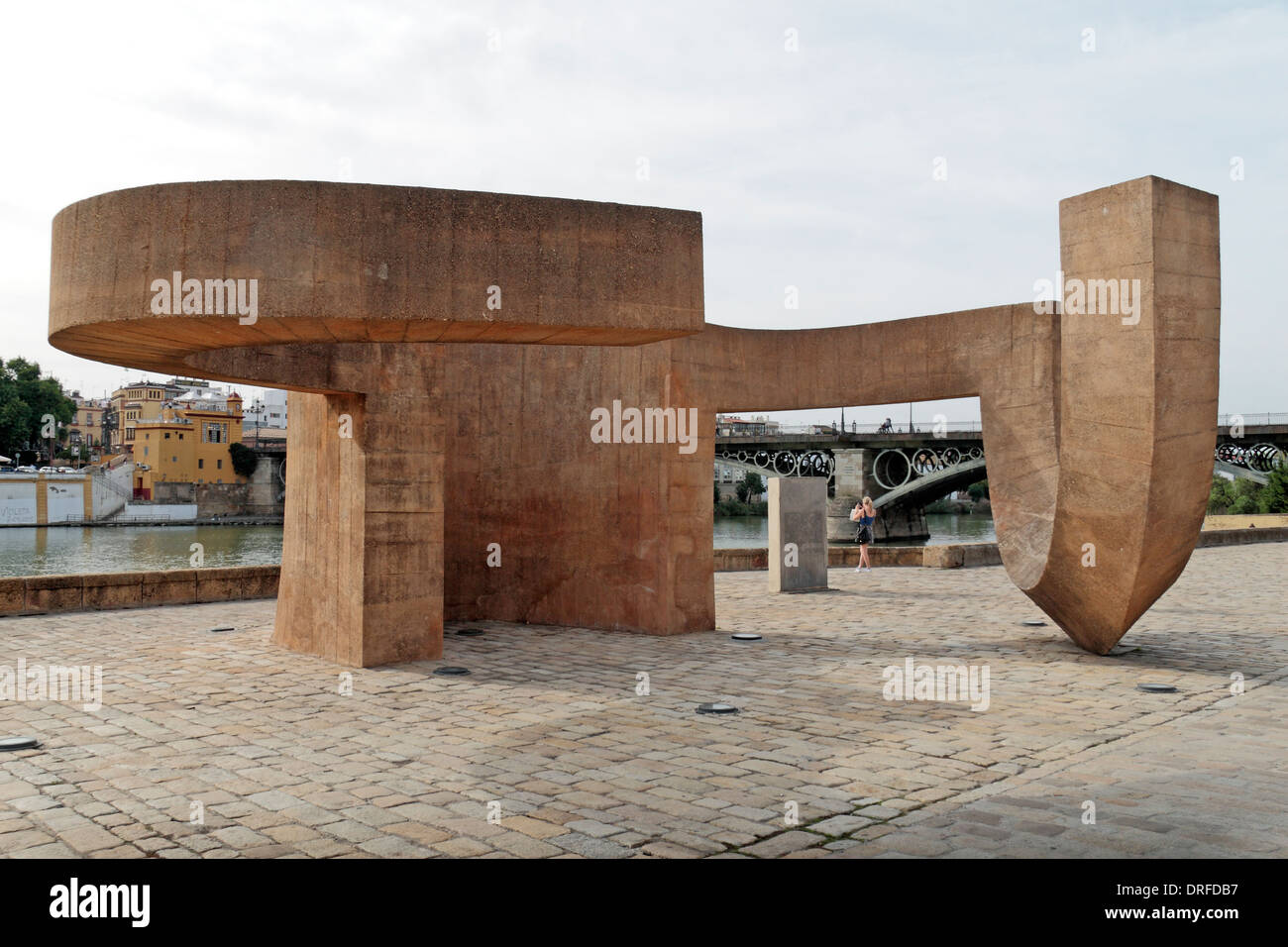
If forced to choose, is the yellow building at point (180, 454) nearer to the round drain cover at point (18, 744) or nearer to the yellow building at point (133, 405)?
the yellow building at point (133, 405)

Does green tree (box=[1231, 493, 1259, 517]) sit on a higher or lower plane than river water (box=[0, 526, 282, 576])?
higher

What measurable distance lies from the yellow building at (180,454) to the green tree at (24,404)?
691 centimetres

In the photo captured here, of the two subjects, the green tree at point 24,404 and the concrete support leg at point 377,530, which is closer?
the concrete support leg at point 377,530

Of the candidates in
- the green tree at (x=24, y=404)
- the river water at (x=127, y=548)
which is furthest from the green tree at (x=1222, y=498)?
the green tree at (x=24, y=404)

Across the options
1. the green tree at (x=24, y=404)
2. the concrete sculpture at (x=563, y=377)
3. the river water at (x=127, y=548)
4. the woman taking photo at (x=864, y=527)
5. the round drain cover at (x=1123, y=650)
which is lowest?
the river water at (x=127, y=548)

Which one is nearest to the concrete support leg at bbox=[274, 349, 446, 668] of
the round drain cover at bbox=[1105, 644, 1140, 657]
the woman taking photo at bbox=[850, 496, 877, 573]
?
the round drain cover at bbox=[1105, 644, 1140, 657]

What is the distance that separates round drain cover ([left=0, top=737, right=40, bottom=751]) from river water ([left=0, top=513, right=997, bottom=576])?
81.3ft

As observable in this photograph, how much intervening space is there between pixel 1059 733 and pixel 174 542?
53.9 meters

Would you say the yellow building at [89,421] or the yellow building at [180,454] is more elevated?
the yellow building at [89,421]

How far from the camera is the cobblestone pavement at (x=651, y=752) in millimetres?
4848

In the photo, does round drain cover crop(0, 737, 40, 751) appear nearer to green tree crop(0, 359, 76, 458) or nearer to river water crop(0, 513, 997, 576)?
river water crop(0, 513, 997, 576)

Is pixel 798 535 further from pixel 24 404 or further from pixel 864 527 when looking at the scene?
pixel 24 404

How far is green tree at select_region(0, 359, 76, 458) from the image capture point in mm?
73000

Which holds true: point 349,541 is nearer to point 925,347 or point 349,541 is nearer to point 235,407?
point 925,347
